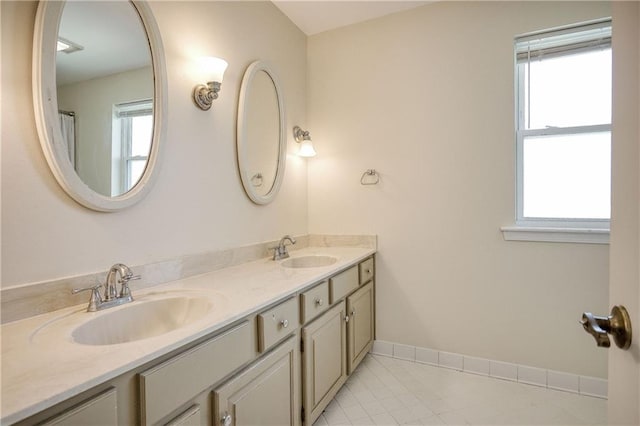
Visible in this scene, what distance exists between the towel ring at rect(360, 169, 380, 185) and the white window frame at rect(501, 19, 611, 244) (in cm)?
89

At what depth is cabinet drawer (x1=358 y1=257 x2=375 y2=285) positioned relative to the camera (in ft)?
6.96

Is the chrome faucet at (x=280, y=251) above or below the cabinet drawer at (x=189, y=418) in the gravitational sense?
above

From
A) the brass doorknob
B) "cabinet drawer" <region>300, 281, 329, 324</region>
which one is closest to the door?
the brass doorknob

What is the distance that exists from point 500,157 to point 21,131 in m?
2.31

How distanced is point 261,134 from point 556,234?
190 cm

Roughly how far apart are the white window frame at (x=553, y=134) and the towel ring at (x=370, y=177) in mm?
892

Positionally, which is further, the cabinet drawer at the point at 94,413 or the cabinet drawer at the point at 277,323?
the cabinet drawer at the point at 277,323

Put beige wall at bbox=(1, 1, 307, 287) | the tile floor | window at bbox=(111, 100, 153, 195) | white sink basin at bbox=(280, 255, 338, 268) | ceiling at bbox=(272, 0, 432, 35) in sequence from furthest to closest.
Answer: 1. ceiling at bbox=(272, 0, 432, 35)
2. white sink basin at bbox=(280, 255, 338, 268)
3. the tile floor
4. window at bbox=(111, 100, 153, 195)
5. beige wall at bbox=(1, 1, 307, 287)

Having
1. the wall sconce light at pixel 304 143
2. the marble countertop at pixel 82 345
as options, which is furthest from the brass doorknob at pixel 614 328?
the wall sconce light at pixel 304 143

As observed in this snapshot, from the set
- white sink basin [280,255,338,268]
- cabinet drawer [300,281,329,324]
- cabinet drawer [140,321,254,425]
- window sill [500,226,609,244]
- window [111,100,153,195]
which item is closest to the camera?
cabinet drawer [140,321,254,425]

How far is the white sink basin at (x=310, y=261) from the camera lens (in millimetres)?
2070

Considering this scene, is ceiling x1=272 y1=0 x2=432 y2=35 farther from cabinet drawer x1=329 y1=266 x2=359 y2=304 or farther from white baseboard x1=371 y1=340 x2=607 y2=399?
white baseboard x1=371 y1=340 x2=607 y2=399

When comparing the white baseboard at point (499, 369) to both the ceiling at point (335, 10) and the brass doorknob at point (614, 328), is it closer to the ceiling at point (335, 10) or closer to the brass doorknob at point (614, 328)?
the brass doorknob at point (614, 328)

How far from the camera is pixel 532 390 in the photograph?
1.95 meters
